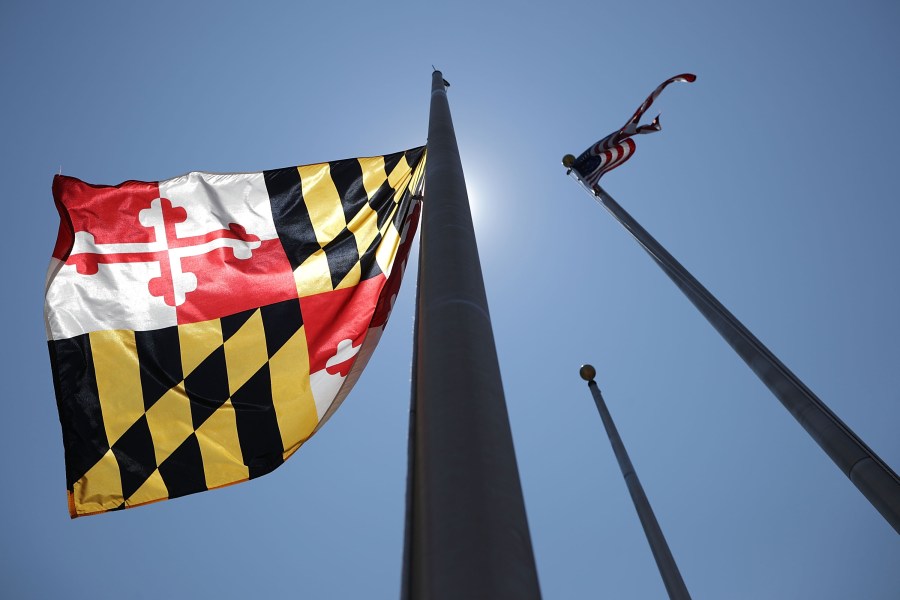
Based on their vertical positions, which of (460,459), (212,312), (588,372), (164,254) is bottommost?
(460,459)

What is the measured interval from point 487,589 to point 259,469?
260 inches

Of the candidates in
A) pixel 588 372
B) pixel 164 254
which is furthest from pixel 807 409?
pixel 164 254

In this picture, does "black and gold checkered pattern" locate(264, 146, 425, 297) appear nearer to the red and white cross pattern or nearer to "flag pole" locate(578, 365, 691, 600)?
the red and white cross pattern

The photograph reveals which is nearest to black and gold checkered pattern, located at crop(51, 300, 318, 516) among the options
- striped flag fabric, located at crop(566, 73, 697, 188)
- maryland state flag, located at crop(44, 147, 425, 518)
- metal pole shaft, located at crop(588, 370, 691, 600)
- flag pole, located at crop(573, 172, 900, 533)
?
maryland state flag, located at crop(44, 147, 425, 518)

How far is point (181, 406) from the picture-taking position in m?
7.96

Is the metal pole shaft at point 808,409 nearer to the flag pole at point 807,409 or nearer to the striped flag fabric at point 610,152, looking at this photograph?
the flag pole at point 807,409

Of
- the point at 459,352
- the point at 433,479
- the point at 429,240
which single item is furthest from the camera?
the point at 429,240

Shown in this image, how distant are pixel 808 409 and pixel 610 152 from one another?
7442 millimetres

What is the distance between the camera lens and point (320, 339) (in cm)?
812

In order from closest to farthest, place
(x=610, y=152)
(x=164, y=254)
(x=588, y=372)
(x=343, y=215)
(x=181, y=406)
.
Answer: (x=181, y=406), (x=164, y=254), (x=343, y=215), (x=610, y=152), (x=588, y=372)

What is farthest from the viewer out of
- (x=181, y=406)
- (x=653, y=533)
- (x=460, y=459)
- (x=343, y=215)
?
(x=653, y=533)

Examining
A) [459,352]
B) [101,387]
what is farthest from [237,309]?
[459,352]

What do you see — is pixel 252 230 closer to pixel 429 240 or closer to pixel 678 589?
pixel 429 240

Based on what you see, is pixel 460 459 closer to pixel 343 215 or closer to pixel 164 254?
pixel 343 215
